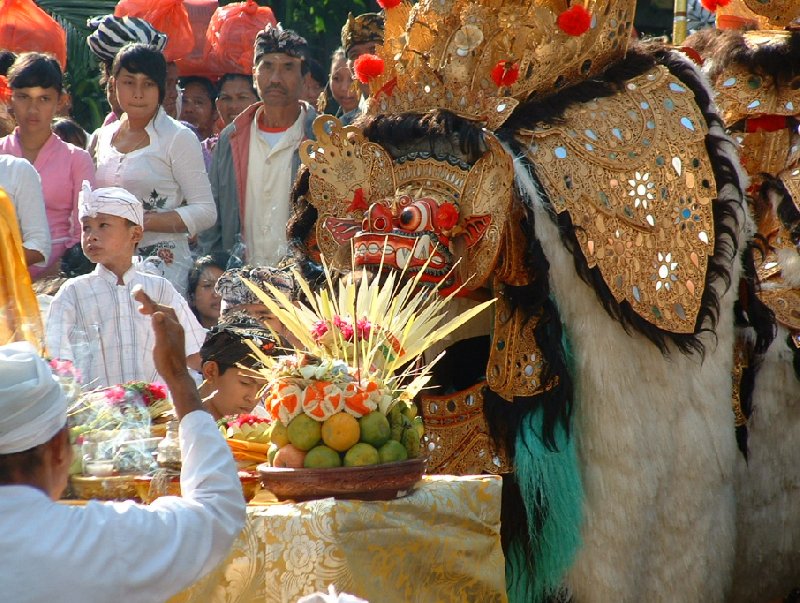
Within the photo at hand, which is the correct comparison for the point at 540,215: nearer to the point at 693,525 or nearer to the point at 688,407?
the point at 688,407

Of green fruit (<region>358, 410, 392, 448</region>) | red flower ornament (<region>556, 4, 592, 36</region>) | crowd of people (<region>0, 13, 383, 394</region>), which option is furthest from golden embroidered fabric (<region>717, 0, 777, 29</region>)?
green fruit (<region>358, 410, 392, 448</region>)

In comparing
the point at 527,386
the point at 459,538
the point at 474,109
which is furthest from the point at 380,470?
the point at 474,109

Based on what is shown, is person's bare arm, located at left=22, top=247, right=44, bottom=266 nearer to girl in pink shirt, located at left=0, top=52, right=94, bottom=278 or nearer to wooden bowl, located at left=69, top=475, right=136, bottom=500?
girl in pink shirt, located at left=0, top=52, right=94, bottom=278

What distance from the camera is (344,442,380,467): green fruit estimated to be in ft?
10.2

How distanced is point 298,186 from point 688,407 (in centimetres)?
137

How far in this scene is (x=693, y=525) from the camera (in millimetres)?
4105

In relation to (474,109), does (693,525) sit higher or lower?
lower

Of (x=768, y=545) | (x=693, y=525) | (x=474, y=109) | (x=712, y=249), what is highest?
(x=474, y=109)

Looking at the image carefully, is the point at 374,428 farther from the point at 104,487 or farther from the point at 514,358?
the point at 514,358

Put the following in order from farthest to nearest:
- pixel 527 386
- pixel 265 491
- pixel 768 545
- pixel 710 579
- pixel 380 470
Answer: pixel 768 545 → pixel 710 579 → pixel 527 386 → pixel 265 491 → pixel 380 470

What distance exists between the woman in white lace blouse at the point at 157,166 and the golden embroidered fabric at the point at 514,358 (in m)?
2.59

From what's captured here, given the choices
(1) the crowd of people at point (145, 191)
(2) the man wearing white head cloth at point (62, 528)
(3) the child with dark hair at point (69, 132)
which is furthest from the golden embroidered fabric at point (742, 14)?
(2) the man wearing white head cloth at point (62, 528)

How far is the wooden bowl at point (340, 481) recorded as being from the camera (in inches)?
122

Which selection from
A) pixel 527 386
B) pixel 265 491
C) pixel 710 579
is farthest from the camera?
pixel 710 579
